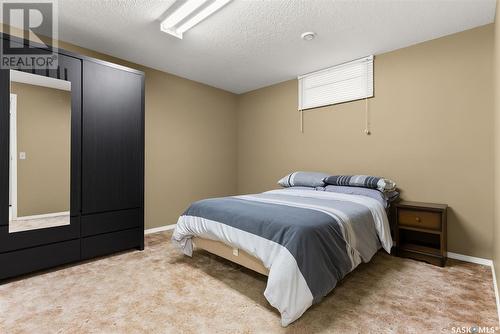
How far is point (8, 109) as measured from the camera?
7.23 feet

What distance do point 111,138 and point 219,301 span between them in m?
2.09

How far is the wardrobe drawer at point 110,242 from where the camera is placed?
2611 millimetres

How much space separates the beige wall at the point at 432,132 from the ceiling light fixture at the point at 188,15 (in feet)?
7.16

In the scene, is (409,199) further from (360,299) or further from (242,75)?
(242,75)

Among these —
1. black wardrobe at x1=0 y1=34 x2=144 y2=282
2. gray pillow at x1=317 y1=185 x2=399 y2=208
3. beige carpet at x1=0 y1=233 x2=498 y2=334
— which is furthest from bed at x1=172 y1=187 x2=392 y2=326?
black wardrobe at x1=0 y1=34 x2=144 y2=282

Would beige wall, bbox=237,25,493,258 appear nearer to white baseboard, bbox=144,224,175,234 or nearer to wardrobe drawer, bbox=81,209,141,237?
white baseboard, bbox=144,224,175,234

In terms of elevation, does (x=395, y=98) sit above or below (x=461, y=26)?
below

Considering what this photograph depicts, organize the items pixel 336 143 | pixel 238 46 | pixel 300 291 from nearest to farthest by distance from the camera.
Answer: pixel 300 291, pixel 238 46, pixel 336 143

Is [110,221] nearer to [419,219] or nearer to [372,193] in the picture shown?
[372,193]

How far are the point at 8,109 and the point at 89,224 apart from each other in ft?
4.20

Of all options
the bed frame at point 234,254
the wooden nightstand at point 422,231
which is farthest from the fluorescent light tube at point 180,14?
the wooden nightstand at point 422,231

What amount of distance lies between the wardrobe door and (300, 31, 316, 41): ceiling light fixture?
6.52 feet

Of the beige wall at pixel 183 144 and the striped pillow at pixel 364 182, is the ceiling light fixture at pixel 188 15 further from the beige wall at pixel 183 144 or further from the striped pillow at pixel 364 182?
the striped pillow at pixel 364 182

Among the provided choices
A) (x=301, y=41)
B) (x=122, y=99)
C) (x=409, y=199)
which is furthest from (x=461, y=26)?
(x=122, y=99)
